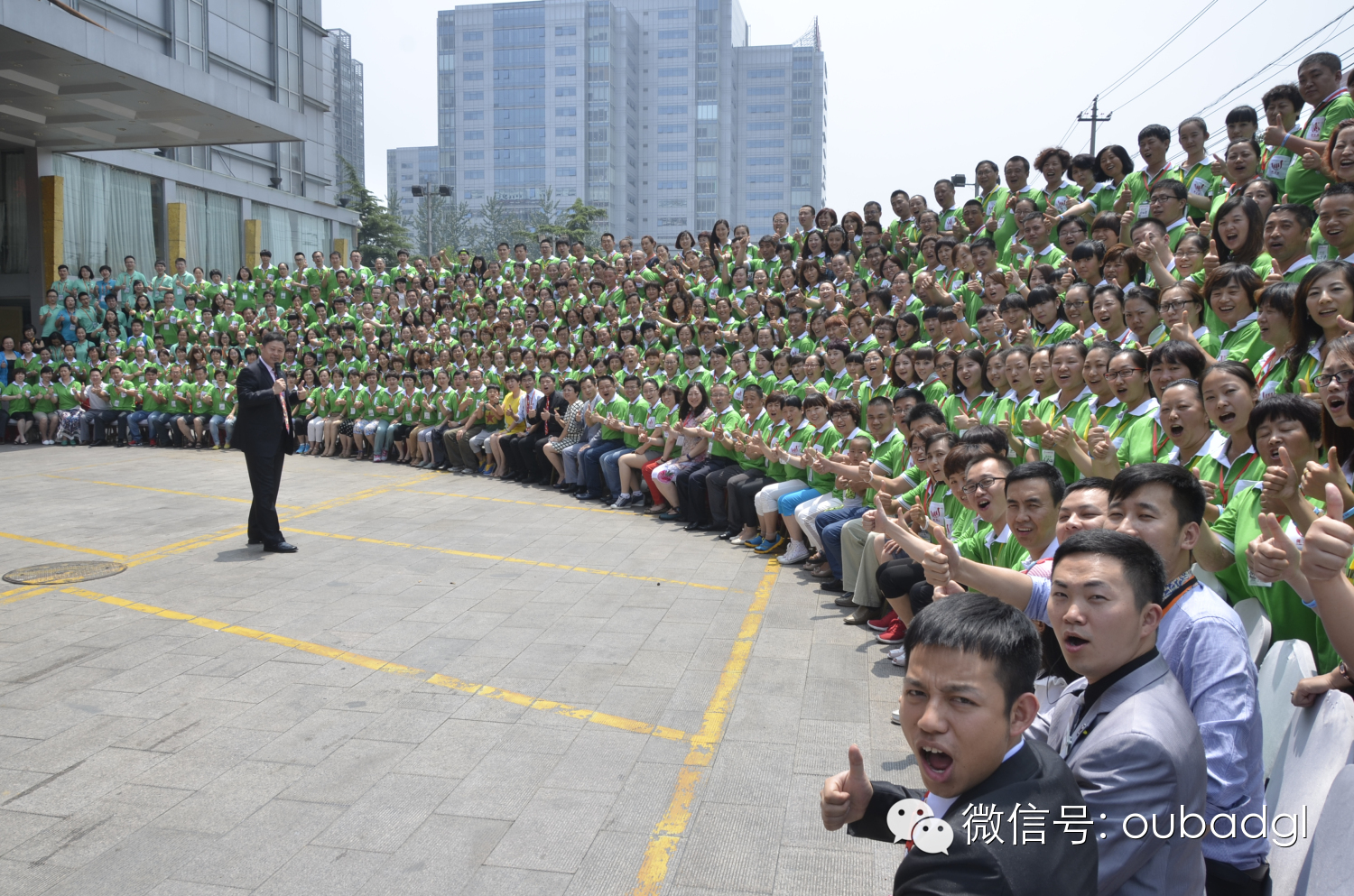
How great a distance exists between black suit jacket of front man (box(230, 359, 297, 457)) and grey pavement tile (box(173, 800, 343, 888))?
5818 mm

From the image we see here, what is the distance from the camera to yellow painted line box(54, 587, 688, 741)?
462 centimetres

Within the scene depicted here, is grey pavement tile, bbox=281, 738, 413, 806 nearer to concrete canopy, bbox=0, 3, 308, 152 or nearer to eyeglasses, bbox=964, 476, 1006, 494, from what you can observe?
eyeglasses, bbox=964, 476, 1006, 494

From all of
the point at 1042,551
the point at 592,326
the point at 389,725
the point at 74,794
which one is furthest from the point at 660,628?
the point at 592,326

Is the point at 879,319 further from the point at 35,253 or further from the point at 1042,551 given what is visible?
the point at 35,253

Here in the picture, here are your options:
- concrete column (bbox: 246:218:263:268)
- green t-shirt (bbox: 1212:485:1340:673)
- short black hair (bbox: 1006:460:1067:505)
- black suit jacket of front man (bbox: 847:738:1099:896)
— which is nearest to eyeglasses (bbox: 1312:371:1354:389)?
green t-shirt (bbox: 1212:485:1340:673)

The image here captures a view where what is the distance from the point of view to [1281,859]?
232cm

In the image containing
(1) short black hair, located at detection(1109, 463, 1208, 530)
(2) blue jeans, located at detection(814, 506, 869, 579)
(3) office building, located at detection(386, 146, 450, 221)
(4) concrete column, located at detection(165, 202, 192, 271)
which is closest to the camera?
(1) short black hair, located at detection(1109, 463, 1208, 530)

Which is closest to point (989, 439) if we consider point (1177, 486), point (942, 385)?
point (1177, 486)

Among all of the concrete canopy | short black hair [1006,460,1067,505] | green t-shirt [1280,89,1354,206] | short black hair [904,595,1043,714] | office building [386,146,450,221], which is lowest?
short black hair [904,595,1043,714]

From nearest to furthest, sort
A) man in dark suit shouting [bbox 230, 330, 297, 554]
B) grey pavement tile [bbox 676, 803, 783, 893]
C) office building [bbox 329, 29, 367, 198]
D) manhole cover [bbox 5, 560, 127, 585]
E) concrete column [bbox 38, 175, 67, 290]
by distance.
Result: grey pavement tile [bbox 676, 803, 783, 893]
manhole cover [bbox 5, 560, 127, 585]
man in dark suit shouting [bbox 230, 330, 297, 554]
concrete column [bbox 38, 175, 67, 290]
office building [bbox 329, 29, 367, 198]

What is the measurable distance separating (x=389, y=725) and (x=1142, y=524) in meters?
3.70

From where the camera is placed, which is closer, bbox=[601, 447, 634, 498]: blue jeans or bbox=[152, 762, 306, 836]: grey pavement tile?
bbox=[152, 762, 306, 836]: grey pavement tile

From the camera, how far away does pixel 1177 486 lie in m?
2.90

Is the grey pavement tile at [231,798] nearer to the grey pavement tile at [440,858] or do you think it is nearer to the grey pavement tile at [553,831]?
the grey pavement tile at [440,858]
